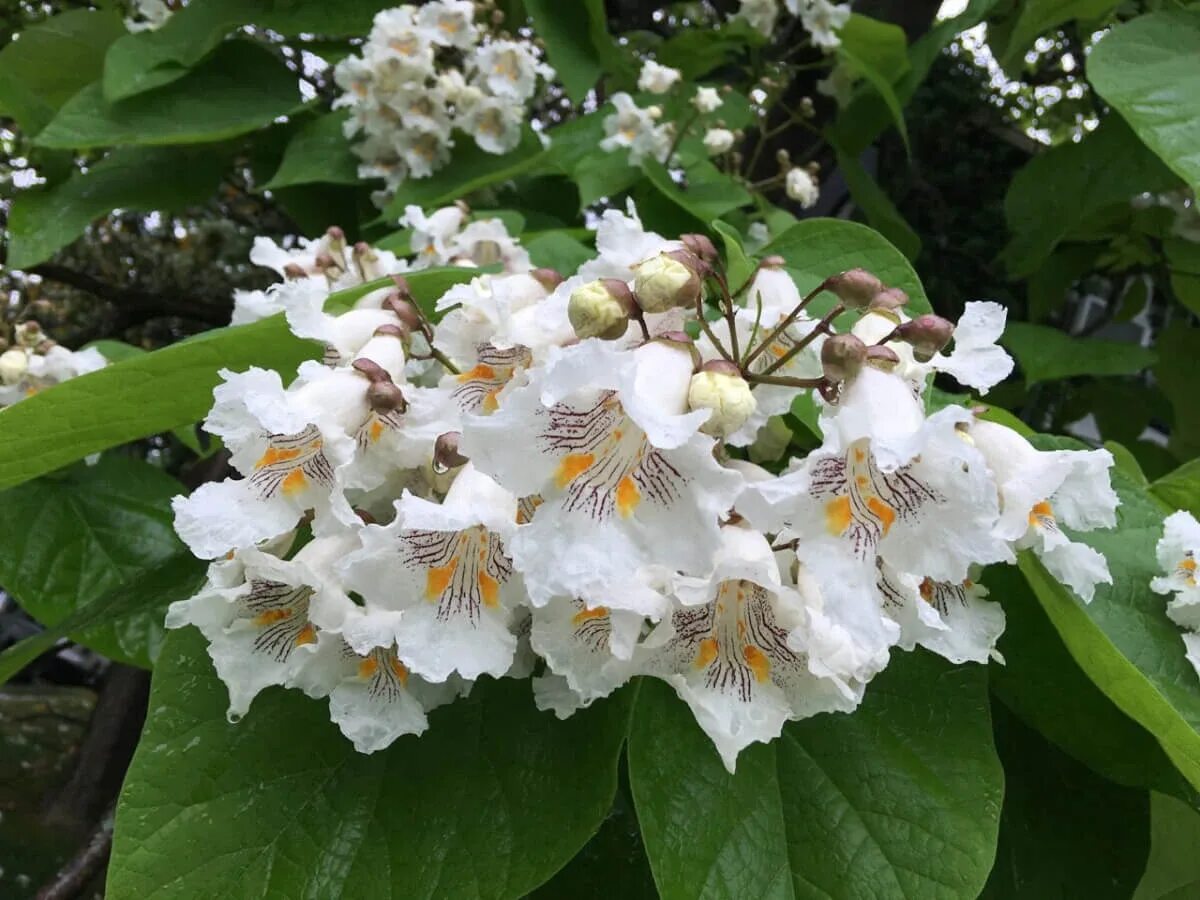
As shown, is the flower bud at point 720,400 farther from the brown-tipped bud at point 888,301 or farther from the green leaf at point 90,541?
the green leaf at point 90,541

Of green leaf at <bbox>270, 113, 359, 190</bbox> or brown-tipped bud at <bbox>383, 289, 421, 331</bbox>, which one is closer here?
brown-tipped bud at <bbox>383, 289, 421, 331</bbox>

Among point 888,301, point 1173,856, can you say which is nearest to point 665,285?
point 888,301

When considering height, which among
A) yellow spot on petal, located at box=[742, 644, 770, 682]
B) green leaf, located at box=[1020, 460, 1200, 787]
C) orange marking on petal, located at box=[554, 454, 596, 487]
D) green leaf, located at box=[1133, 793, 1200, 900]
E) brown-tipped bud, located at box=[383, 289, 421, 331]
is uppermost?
orange marking on petal, located at box=[554, 454, 596, 487]

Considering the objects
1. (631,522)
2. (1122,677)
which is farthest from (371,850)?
(1122,677)

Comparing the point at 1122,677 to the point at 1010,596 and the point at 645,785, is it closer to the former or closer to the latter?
the point at 1010,596

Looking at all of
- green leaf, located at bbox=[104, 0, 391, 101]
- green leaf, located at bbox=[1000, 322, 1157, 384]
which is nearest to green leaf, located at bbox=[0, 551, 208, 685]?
green leaf, located at bbox=[104, 0, 391, 101]

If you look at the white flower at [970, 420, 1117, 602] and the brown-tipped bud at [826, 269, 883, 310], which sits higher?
the brown-tipped bud at [826, 269, 883, 310]

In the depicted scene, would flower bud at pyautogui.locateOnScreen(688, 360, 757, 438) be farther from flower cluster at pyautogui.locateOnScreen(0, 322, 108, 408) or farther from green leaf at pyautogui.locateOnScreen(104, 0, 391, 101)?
green leaf at pyautogui.locateOnScreen(104, 0, 391, 101)
